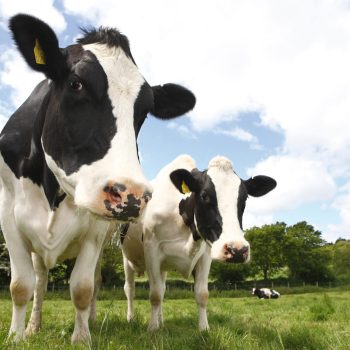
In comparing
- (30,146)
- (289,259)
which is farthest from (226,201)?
(289,259)

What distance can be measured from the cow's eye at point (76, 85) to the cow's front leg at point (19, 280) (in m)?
1.83

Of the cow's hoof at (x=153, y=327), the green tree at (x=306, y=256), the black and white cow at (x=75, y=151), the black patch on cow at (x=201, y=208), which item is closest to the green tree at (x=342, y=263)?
the green tree at (x=306, y=256)

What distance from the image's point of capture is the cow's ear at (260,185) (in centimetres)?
735

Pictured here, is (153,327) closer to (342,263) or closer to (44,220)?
(44,220)

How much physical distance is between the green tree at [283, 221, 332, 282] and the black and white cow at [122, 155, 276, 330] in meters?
58.4

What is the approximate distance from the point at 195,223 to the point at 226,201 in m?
0.82

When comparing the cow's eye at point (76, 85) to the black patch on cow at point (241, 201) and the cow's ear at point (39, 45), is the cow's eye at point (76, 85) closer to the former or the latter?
the cow's ear at point (39, 45)

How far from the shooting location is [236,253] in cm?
533

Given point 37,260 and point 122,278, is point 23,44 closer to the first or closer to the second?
point 37,260

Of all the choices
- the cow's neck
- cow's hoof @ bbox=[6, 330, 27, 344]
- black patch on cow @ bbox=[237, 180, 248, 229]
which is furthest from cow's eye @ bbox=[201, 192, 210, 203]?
cow's hoof @ bbox=[6, 330, 27, 344]

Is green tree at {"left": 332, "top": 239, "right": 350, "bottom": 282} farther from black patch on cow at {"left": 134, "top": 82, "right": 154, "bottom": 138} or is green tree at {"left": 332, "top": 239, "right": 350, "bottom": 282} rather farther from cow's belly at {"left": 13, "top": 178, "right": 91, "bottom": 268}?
black patch on cow at {"left": 134, "top": 82, "right": 154, "bottom": 138}

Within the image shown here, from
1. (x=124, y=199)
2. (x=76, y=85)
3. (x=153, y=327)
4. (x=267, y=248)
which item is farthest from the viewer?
(x=267, y=248)

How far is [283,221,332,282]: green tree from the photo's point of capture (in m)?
62.1

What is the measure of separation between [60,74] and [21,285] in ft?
6.90
